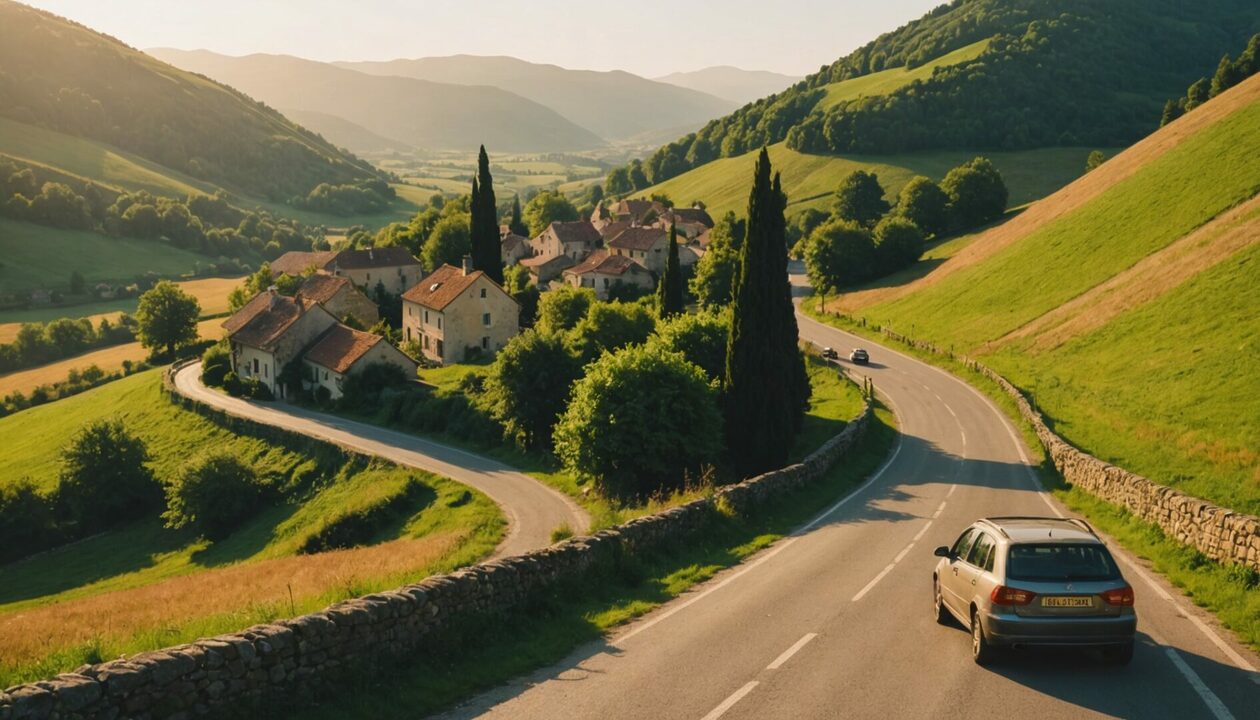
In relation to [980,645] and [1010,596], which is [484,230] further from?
[1010,596]

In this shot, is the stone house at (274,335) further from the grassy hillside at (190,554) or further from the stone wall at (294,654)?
the stone wall at (294,654)

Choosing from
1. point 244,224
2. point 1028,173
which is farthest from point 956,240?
point 244,224

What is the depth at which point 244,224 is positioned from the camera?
193m

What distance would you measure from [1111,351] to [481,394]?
41.1 metres

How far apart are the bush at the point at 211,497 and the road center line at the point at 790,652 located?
4563 cm

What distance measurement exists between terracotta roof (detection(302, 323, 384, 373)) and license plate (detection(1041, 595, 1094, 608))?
207 feet

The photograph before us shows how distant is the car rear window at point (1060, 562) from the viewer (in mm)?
12219

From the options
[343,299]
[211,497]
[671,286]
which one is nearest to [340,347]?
[343,299]

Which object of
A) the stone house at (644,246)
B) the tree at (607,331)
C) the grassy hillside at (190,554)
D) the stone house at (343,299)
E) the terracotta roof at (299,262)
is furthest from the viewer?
the stone house at (644,246)

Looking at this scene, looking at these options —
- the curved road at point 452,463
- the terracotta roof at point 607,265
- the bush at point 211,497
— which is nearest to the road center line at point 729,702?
the curved road at point 452,463

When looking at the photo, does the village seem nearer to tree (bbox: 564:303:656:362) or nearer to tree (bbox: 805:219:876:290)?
tree (bbox: 564:303:656:362)

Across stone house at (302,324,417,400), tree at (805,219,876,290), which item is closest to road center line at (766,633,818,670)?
stone house at (302,324,417,400)

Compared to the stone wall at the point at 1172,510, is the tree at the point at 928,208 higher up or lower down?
higher up

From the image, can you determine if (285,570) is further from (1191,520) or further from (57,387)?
(57,387)
